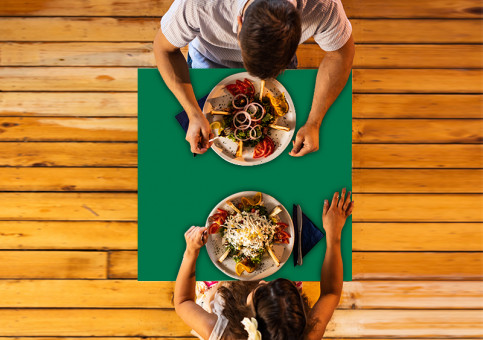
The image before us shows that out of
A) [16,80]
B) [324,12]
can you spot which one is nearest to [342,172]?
[324,12]

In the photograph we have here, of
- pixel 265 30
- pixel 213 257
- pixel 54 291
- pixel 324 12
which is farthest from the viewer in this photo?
pixel 54 291

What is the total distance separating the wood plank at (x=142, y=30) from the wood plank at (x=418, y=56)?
44 millimetres

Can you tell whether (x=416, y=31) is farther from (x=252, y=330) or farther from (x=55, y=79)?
(x=55, y=79)

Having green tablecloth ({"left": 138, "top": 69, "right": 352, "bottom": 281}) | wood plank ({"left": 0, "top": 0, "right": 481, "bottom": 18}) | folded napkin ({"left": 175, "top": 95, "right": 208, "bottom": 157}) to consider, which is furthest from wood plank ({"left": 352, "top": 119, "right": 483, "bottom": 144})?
folded napkin ({"left": 175, "top": 95, "right": 208, "bottom": 157})

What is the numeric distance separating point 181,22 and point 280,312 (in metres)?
1.15

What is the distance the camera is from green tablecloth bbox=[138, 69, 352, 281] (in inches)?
61.8

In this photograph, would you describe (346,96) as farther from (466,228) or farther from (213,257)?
(466,228)

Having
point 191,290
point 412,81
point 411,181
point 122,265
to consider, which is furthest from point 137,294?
point 412,81

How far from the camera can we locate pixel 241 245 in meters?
1.47

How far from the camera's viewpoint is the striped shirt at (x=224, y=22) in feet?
4.44

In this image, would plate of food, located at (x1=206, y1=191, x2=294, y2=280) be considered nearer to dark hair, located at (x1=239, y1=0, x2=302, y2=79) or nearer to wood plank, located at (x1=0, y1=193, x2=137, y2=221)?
dark hair, located at (x1=239, y1=0, x2=302, y2=79)

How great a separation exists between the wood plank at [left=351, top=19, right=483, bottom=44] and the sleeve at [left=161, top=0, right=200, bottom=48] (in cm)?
147

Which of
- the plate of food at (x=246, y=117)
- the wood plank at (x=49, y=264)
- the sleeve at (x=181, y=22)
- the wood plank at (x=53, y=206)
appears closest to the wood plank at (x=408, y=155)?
the plate of food at (x=246, y=117)

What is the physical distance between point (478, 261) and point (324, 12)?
2.09 metres
